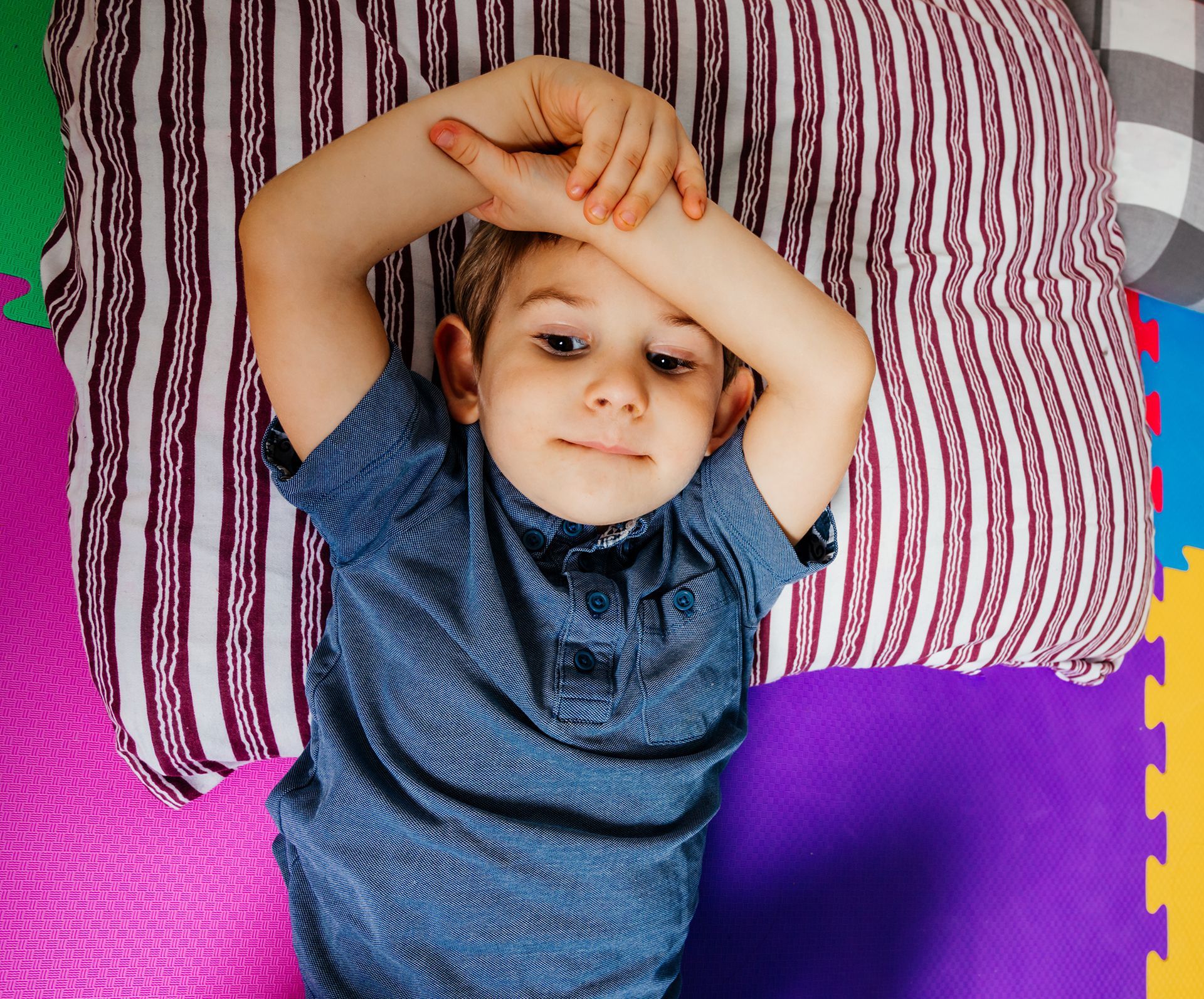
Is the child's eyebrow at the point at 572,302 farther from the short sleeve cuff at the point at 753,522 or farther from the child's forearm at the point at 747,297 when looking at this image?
the short sleeve cuff at the point at 753,522

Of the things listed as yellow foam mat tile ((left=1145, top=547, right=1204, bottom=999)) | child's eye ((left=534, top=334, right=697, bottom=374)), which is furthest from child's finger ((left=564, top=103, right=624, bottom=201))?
yellow foam mat tile ((left=1145, top=547, right=1204, bottom=999))

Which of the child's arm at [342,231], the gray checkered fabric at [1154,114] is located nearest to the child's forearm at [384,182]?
the child's arm at [342,231]

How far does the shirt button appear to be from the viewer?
900 mm

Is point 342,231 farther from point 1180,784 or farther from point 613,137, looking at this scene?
point 1180,784

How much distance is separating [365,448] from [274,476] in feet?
0.30

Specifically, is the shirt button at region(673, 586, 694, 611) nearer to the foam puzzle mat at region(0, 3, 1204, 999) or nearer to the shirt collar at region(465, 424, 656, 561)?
the shirt collar at region(465, 424, 656, 561)

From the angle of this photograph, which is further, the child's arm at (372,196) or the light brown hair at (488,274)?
the light brown hair at (488,274)

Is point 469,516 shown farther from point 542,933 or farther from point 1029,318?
point 1029,318

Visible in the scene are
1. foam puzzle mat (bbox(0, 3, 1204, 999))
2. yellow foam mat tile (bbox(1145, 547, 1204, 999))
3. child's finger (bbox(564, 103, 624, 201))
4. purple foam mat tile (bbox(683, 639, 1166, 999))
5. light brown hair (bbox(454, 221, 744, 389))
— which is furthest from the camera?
yellow foam mat tile (bbox(1145, 547, 1204, 999))

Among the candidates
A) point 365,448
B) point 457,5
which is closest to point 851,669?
point 365,448

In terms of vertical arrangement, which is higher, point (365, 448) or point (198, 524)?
point (365, 448)

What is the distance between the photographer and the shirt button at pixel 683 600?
900mm

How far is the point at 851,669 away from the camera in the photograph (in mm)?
1302

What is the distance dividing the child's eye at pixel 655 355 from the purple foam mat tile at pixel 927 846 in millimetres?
568
